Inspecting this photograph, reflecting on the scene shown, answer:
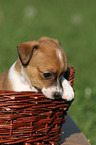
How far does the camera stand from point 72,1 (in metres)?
22.3

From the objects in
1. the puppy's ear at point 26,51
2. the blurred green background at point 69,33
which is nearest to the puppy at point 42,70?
the puppy's ear at point 26,51

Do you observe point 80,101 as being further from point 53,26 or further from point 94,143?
point 53,26

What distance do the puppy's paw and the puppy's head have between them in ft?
0.23

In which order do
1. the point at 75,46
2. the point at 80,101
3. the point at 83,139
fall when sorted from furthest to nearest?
1. the point at 75,46
2. the point at 80,101
3. the point at 83,139

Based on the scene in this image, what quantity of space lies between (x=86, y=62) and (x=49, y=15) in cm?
812

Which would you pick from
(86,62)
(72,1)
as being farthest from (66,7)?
(86,62)

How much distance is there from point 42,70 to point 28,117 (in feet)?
2.34

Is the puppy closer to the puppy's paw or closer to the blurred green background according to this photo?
the puppy's paw

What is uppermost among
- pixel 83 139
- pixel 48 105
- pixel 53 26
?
pixel 48 105

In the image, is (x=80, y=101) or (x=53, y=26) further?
(x=53, y=26)

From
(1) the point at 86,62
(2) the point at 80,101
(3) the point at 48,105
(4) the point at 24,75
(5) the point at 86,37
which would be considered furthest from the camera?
(5) the point at 86,37

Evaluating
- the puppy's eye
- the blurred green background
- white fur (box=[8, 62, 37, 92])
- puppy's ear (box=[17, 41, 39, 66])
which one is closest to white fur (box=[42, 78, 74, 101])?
the puppy's eye

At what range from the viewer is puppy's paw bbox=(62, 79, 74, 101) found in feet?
11.7

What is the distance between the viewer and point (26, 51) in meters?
3.76
